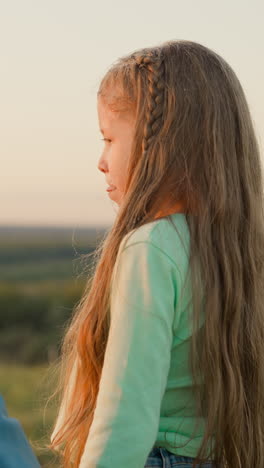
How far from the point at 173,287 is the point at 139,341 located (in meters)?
0.13

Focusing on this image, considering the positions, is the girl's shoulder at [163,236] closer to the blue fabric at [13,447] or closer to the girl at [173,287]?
the girl at [173,287]

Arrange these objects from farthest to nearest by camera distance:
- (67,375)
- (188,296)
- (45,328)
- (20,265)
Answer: (20,265) → (45,328) → (67,375) → (188,296)

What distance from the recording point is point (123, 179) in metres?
1.90

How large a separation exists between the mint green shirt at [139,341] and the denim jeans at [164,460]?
0.20ft

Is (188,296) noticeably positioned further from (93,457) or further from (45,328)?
(45,328)

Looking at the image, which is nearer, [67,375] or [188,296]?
[188,296]

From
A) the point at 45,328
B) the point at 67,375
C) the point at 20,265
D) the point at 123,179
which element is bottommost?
the point at 20,265

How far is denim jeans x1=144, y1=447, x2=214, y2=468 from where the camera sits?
1711 millimetres

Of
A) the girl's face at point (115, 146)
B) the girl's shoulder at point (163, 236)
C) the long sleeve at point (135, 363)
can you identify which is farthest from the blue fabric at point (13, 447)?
the girl's face at point (115, 146)

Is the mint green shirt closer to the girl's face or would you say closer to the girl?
the girl

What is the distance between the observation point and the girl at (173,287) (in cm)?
161

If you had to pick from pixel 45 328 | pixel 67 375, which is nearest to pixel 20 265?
pixel 45 328

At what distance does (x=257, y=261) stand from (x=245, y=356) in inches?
8.6

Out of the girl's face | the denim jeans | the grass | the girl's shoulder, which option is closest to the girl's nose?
the girl's face
